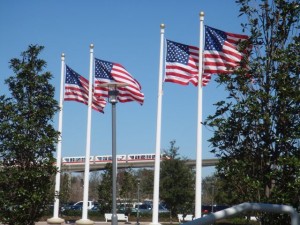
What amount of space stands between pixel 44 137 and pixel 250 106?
824 cm

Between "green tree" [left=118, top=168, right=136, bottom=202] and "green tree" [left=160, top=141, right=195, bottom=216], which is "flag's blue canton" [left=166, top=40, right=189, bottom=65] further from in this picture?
"green tree" [left=118, top=168, right=136, bottom=202]

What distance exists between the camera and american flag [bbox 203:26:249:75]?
18.0 m

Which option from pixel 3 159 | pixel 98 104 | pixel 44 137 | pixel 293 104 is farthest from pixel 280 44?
pixel 98 104

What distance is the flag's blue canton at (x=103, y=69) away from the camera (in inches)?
975

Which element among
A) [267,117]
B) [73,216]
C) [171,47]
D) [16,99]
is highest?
[171,47]

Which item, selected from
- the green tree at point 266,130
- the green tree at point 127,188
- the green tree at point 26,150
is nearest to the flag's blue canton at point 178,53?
the green tree at point 26,150

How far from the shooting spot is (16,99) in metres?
15.9

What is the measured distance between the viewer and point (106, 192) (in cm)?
4397

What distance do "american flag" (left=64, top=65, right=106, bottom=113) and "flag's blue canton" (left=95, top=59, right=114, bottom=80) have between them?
5.41 ft

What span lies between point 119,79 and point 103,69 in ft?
5.37

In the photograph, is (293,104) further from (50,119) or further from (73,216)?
(73,216)

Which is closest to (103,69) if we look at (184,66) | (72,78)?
(72,78)

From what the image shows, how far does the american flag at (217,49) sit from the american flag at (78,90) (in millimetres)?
8501

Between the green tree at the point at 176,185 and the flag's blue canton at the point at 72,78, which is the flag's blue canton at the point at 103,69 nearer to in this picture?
the flag's blue canton at the point at 72,78
